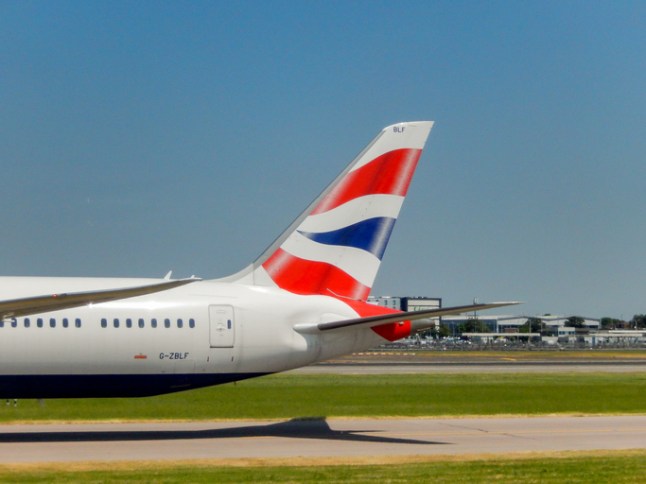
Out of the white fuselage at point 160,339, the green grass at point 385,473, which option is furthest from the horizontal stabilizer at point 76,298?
the green grass at point 385,473

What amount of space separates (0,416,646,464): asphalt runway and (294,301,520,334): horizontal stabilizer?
3.05m

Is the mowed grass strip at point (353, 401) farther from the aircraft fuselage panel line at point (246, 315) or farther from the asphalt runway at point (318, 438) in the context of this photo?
the aircraft fuselage panel line at point (246, 315)

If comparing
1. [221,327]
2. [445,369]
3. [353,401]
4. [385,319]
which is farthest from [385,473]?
[445,369]

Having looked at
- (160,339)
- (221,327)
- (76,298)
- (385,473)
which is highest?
(76,298)

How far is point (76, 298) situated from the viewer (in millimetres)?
22844

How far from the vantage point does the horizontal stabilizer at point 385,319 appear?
82.5 ft

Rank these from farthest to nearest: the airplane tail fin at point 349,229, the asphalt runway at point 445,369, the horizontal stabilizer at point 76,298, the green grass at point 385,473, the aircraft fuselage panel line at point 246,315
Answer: the asphalt runway at point 445,369
the airplane tail fin at point 349,229
the aircraft fuselage panel line at point 246,315
the horizontal stabilizer at point 76,298
the green grass at point 385,473

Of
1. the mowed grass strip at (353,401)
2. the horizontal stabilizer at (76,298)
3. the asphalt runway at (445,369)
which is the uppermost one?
the horizontal stabilizer at (76,298)

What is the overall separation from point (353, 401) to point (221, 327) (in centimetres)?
1207

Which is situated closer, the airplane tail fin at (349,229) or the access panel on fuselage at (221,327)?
the access panel on fuselage at (221,327)

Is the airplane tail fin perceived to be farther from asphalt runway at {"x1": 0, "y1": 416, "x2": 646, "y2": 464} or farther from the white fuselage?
asphalt runway at {"x1": 0, "y1": 416, "x2": 646, "y2": 464}

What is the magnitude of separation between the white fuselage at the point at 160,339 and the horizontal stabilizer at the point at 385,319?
0.29m

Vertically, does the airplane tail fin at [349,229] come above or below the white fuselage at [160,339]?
above

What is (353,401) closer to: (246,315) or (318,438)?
(318,438)
